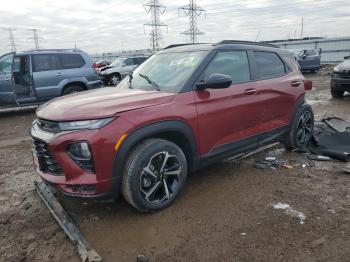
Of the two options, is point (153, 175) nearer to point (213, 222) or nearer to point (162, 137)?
point (162, 137)

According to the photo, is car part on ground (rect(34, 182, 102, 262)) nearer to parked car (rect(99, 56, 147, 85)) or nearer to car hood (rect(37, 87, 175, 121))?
car hood (rect(37, 87, 175, 121))

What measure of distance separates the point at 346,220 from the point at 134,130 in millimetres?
2390

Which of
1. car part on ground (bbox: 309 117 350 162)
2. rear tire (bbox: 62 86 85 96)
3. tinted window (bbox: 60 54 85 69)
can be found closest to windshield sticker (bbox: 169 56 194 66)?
car part on ground (bbox: 309 117 350 162)

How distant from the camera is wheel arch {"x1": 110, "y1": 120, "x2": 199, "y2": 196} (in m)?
3.40

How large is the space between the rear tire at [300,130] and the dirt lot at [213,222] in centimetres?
72

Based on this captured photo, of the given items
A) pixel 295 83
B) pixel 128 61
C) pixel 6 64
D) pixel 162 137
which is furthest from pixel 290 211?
pixel 128 61

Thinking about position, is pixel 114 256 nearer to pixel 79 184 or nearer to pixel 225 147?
pixel 79 184

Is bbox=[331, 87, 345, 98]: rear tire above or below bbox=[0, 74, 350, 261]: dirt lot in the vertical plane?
above

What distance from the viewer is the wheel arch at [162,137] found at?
340 cm

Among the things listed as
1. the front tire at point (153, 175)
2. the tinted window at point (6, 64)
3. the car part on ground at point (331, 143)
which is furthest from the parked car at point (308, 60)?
the front tire at point (153, 175)

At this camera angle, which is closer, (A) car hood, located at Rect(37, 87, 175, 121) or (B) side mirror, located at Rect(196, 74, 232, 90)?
(A) car hood, located at Rect(37, 87, 175, 121)

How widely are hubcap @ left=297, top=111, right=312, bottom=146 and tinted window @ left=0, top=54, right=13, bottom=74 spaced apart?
346 inches

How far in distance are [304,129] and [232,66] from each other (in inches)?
84.7

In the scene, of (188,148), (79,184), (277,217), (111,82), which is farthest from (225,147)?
(111,82)
